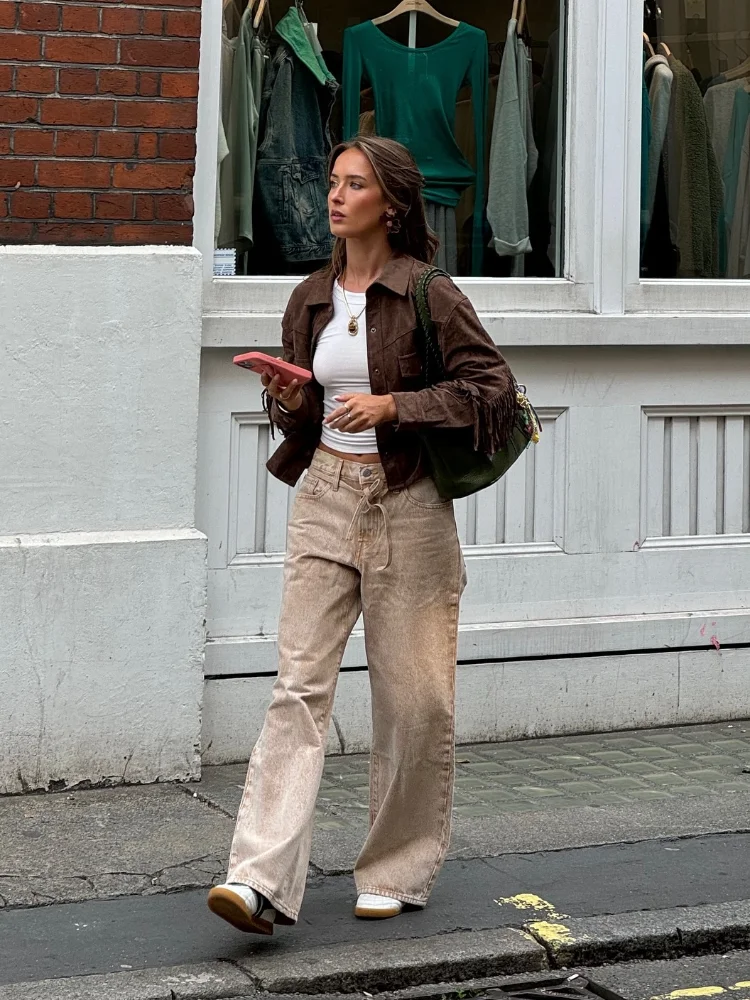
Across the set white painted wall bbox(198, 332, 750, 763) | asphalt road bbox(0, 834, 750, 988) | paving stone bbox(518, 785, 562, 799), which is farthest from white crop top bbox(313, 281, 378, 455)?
paving stone bbox(518, 785, 562, 799)

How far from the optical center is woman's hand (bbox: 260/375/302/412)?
4293mm

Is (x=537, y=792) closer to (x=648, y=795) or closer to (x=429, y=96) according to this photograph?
(x=648, y=795)

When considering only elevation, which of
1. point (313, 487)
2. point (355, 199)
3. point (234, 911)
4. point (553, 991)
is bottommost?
point (553, 991)

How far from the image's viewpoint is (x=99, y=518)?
5934 millimetres

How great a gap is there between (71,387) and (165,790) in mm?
1495

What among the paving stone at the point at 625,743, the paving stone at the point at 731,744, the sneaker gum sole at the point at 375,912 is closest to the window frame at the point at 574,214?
the paving stone at the point at 625,743

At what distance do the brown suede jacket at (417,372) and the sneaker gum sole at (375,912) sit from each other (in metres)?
1.19

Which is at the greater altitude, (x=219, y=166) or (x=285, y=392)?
(x=219, y=166)

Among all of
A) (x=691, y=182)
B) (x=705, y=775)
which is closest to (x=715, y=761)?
(x=705, y=775)

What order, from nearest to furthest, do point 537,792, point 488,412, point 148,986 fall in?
point 148,986 → point 488,412 → point 537,792

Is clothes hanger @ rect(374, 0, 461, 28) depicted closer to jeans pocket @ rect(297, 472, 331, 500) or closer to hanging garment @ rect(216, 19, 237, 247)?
hanging garment @ rect(216, 19, 237, 247)

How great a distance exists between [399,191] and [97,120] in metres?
1.88

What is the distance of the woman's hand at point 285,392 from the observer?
429 centimetres

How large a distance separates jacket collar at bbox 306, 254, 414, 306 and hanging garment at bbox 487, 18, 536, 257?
109 inches
